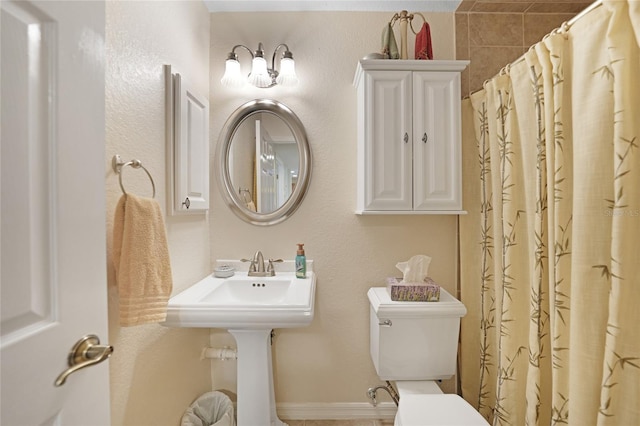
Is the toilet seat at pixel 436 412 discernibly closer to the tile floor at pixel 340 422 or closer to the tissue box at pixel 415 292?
the tissue box at pixel 415 292

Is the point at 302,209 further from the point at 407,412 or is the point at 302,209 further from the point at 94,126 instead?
the point at 94,126

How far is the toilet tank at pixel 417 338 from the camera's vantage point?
156 cm

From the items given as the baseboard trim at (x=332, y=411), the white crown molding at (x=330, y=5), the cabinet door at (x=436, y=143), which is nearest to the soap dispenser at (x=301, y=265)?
the cabinet door at (x=436, y=143)

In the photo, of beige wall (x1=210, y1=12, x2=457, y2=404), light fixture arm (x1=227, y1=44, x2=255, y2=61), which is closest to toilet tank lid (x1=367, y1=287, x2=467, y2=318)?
beige wall (x1=210, y1=12, x2=457, y2=404)

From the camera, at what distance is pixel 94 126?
0.71 metres

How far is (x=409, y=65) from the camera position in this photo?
5.31 ft

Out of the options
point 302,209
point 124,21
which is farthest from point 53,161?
point 302,209

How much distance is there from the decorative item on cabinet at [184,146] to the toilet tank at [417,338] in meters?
1.05

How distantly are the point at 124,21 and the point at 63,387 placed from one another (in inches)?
44.1

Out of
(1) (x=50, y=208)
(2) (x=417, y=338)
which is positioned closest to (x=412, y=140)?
(2) (x=417, y=338)

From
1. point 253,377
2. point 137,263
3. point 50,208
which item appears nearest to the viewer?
point 50,208

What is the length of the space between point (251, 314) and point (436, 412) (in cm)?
84

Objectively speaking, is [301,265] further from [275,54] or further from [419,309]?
[275,54]

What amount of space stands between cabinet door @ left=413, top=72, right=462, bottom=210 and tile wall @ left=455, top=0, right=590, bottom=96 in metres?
0.30
